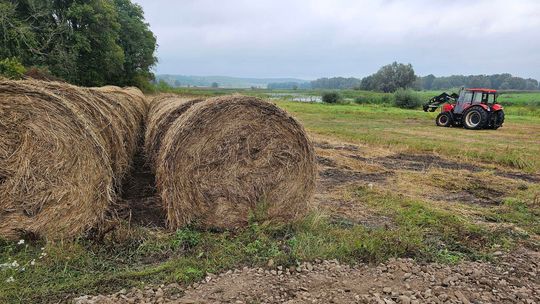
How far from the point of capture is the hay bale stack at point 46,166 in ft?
14.6

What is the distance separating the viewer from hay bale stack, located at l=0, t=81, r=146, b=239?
4461 millimetres

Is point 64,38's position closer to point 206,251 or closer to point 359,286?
point 206,251

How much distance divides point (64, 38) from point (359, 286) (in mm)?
29348

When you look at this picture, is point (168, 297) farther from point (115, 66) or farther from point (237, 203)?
point (115, 66)

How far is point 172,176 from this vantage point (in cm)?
500

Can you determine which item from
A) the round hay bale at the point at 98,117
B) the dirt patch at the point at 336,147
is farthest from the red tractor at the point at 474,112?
the round hay bale at the point at 98,117

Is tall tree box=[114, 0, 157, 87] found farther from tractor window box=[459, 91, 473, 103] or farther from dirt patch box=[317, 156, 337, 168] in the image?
dirt patch box=[317, 156, 337, 168]

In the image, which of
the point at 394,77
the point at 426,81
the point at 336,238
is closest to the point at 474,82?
the point at 394,77

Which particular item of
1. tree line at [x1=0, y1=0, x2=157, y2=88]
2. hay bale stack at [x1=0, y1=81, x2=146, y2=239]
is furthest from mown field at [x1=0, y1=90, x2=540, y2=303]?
tree line at [x1=0, y1=0, x2=157, y2=88]

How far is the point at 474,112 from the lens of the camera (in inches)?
747

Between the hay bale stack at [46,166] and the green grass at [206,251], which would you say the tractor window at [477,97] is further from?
the hay bale stack at [46,166]

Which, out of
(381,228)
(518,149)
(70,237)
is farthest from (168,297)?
(518,149)

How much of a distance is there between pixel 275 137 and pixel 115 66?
101 ft

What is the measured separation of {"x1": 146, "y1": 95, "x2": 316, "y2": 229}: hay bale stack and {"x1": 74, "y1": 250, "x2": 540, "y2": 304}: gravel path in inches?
49.1
